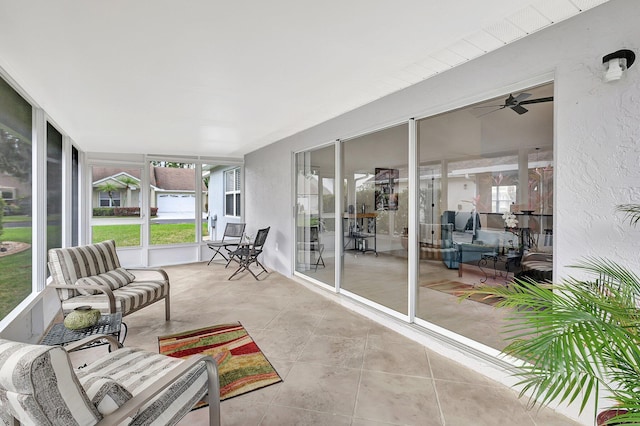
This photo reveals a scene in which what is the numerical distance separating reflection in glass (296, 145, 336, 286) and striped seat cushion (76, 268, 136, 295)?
2.56m

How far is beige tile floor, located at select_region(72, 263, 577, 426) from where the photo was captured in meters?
1.95

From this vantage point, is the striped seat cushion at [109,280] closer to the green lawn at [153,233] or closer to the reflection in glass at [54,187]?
the reflection in glass at [54,187]

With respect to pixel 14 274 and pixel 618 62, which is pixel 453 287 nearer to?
pixel 618 62

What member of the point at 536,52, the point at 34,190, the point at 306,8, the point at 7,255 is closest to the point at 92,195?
the point at 34,190

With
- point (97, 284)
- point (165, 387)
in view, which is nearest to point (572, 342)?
point (165, 387)

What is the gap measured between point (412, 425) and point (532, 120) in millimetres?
2735

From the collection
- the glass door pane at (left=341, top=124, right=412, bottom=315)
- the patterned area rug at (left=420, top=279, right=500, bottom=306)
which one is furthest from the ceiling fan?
the patterned area rug at (left=420, top=279, right=500, bottom=306)

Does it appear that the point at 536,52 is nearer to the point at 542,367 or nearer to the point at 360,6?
the point at 360,6

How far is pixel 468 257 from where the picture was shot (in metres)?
3.76

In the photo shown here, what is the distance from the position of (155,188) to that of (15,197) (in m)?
4.04

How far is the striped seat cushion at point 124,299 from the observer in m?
2.90

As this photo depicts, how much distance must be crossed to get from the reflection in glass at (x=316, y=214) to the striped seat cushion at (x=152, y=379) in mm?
2909

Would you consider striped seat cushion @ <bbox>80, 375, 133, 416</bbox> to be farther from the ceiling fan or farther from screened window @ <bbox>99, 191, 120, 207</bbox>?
screened window @ <bbox>99, 191, 120, 207</bbox>

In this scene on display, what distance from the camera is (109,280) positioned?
10.9 ft
